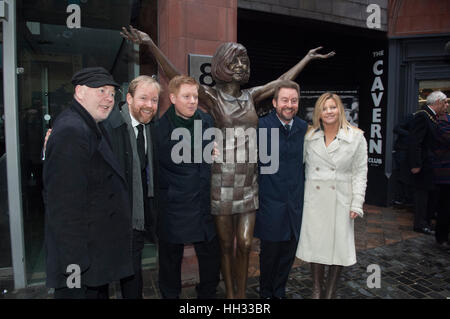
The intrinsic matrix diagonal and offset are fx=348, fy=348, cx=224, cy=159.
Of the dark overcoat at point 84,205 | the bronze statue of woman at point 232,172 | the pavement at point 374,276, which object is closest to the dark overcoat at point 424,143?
the pavement at point 374,276

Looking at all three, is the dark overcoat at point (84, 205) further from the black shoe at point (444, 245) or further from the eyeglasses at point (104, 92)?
the black shoe at point (444, 245)

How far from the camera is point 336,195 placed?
289 centimetres

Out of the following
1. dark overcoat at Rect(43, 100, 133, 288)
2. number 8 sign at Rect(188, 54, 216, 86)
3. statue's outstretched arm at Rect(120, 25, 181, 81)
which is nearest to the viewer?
dark overcoat at Rect(43, 100, 133, 288)

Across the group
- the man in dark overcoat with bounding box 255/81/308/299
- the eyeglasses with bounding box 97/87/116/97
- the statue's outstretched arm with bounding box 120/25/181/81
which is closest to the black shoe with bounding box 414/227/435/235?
the man in dark overcoat with bounding box 255/81/308/299

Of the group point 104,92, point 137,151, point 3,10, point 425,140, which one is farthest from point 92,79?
point 425,140

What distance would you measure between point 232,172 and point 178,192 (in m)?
0.48

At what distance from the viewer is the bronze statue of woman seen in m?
2.89

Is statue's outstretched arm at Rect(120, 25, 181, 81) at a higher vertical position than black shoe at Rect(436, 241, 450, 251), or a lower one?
higher

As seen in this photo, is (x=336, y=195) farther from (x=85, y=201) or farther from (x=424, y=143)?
(x=424, y=143)

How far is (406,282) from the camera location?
→ 3.76 m

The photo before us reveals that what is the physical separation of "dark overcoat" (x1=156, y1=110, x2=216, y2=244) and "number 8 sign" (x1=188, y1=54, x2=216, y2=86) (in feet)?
3.41

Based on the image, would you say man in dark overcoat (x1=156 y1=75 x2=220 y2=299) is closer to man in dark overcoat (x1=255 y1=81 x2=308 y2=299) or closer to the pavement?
man in dark overcoat (x1=255 y1=81 x2=308 y2=299)
